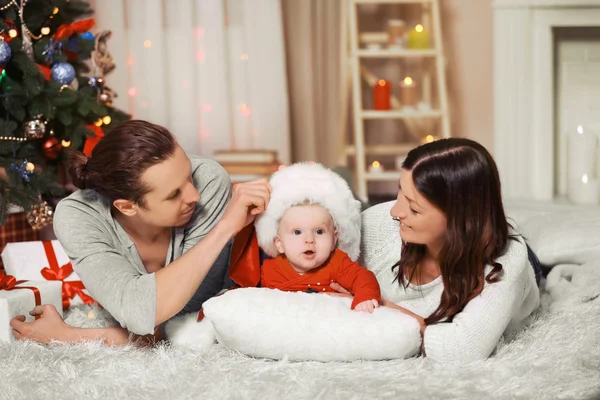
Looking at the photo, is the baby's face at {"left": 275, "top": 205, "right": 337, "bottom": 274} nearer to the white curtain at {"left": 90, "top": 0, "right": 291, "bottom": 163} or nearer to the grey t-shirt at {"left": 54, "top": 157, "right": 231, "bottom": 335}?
the grey t-shirt at {"left": 54, "top": 157, "right": 231, "bottom": 335}

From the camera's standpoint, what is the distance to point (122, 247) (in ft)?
6.63

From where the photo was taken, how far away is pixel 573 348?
5.97 ft

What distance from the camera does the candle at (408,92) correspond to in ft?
13.8

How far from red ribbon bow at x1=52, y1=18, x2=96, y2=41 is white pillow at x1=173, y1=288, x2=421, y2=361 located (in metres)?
1.68

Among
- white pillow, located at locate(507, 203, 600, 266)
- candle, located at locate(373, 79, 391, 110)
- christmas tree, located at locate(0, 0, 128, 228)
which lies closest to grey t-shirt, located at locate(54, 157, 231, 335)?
christmas tree, located at locate(0, 0, 128, 228)

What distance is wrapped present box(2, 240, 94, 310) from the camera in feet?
8.19

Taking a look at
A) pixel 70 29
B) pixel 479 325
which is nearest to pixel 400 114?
pixel 70 29

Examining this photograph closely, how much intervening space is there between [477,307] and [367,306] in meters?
0.25

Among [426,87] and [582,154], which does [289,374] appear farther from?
[426,87]

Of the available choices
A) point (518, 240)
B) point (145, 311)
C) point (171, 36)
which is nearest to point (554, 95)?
point (171, 36)

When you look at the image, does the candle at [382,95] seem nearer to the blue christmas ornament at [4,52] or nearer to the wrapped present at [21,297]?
the blue christmas ornament at [4,52]

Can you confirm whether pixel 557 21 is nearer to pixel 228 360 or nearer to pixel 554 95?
pixel 554 95

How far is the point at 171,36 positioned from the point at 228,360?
9.17 feet

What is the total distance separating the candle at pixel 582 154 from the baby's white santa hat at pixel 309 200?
7.15 feet
